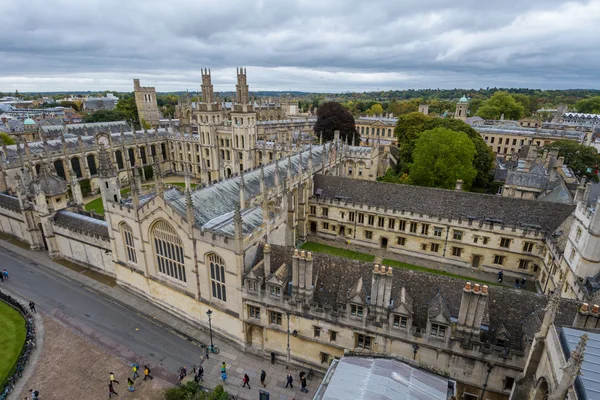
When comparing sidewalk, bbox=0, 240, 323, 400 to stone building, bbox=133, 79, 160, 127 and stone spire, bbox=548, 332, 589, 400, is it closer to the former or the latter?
stone spire, bbox=548, 332, 589, 400

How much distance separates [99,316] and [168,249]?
9.07 m

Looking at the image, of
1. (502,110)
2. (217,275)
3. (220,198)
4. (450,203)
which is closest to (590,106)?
(502,110)

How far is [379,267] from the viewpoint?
19.8 meters

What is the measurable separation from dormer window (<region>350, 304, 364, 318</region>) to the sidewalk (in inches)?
237

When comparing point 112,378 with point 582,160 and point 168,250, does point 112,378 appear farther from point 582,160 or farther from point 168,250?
point 582,160

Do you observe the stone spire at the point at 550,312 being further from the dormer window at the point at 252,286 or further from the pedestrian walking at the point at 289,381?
the dormer window at the point at 252,286

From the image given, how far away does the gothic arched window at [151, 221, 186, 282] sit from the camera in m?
26.6

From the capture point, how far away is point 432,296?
2091 cm

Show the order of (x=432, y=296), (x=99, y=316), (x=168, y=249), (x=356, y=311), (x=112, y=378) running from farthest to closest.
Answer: (x=99, y=316) < (x=168, y=249) < (x=112, y=378) < (x=356, y=311) < (x=432, y=296)

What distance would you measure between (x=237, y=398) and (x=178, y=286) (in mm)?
10521

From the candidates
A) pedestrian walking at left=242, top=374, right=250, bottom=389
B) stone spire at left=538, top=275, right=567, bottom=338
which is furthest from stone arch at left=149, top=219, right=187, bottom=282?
stone spire at left=538, top=275, right=567, bottom=338

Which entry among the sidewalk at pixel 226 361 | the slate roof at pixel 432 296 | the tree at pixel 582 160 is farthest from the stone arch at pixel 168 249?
the tree at pixel 582 160

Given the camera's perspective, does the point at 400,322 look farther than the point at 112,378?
No

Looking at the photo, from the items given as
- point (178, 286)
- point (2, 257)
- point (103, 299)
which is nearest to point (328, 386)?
point (178, 286)
